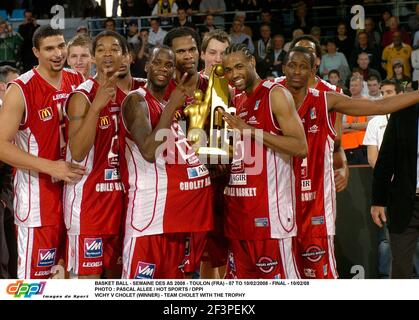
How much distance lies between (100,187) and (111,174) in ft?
0.31

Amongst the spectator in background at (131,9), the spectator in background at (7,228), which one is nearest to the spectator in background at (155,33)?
the spectator in background at (131,9)

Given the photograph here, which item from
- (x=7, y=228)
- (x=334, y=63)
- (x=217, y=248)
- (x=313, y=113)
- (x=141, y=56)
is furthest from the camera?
(x=141, y=56)

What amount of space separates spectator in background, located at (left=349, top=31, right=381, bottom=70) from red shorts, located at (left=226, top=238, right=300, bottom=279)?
270 inches

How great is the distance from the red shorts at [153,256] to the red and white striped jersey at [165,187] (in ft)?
0.18

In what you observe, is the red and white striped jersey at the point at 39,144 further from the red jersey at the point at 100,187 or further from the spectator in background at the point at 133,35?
the spectator in background at the point at 133,35

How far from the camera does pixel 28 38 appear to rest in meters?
11.0

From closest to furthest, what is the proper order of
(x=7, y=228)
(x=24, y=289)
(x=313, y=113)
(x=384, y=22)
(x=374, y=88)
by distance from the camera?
(x=24, y=289)
(x=313, y=113)
(x=7, y=228)
(x=374, y=88)
(x=384, y=22)

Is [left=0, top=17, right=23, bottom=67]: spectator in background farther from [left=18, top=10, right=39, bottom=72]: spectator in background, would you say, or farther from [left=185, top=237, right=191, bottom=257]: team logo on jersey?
[left=185, top=237, right=191, bottom=257]: team logo on jersey

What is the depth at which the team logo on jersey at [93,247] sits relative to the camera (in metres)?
4.21

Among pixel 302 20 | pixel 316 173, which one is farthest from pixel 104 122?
pixel 302 20

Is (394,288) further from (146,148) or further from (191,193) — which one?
(146,148)

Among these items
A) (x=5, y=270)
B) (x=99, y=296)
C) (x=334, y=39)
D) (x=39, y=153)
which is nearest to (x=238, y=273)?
(x=99, y=296)

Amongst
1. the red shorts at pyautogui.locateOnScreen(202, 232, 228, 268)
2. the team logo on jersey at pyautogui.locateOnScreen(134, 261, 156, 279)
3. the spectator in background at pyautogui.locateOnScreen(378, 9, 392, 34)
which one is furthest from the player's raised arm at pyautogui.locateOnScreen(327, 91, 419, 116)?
the spectator in background at pyautogui.locateOnScreen(378, 9, 392, 34)

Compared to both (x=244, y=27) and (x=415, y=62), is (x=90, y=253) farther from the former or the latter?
(x=244, y=27)
